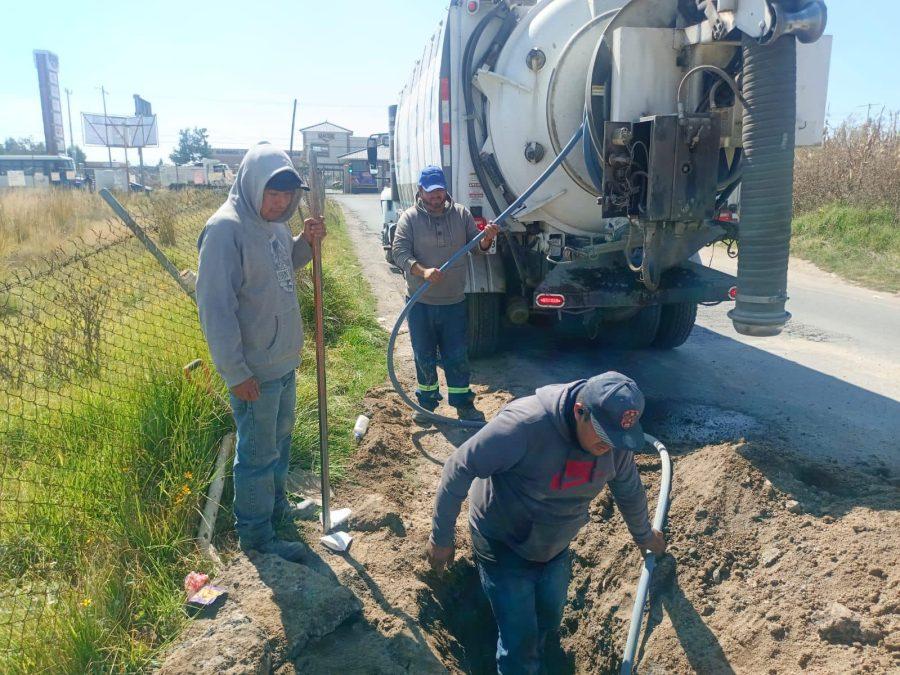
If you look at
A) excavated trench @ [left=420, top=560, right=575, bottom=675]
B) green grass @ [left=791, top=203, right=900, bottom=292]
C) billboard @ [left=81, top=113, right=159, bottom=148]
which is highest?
billboard @ [left=81, top=113, right=159, bottom=148]

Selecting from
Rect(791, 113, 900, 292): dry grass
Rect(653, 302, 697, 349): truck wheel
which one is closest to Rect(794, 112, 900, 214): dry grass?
Rect(791, 113, 900, 292): dry grass

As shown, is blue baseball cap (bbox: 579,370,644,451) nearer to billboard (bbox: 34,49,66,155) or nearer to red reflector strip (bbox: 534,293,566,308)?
red reflector strip (bbox: 534,293,566,308)

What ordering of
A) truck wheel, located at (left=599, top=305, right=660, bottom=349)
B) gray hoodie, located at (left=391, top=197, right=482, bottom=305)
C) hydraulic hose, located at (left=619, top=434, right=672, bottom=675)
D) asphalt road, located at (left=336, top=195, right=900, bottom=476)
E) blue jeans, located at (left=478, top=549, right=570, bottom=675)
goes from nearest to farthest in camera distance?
hydraulic hose, located at (left=619, top=434, right=672, bottom=675)
blue jeans, located at (left=478, top=549, right=570, bottom=675)
asphalt road, located at (left=336, top=195, right=900, bottom=476)
gray hoodie, located at (left=391, top=197, right=482, bottom=305)
truck wheel, located at (left=599, top=305, right=660, bottom=349)

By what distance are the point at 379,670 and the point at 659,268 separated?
3198mm

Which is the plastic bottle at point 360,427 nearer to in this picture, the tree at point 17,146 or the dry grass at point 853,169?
the dry grass at point 853,169

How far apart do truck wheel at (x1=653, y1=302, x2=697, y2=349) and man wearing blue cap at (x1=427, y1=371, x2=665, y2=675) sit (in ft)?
12.8

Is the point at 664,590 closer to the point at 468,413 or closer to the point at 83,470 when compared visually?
A: the point at 468,413

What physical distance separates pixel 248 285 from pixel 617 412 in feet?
5.60

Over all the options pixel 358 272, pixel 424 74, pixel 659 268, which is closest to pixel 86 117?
pixel 358 272

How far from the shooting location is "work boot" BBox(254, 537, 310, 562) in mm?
3281

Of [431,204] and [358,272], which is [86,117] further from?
[431,204]

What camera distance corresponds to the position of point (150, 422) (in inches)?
148

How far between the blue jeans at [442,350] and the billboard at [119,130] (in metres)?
48.9

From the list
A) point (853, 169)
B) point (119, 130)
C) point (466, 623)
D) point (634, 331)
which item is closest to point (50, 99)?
point (119, 130)
